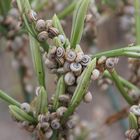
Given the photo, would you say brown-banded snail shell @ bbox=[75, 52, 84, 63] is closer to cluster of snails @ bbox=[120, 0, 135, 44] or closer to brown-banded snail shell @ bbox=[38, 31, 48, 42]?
brown-banded snail shell @ bbox=[38, 31, 48, 42]

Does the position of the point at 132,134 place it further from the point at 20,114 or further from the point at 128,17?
the point at 128,17

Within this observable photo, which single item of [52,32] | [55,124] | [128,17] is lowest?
[128,17]

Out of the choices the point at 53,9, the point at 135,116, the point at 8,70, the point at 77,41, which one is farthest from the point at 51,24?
the point at 8,70

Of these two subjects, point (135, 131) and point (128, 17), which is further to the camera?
point (128, 17)

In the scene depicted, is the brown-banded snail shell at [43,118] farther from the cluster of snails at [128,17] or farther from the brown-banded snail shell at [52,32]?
the cluster of snails at [128,17]

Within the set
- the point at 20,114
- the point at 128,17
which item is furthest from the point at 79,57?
the point at 128,17

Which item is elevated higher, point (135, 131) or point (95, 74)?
point (95, 74)

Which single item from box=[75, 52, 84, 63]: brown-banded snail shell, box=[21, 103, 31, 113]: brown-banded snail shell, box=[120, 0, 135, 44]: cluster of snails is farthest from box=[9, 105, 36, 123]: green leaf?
box=[120, 0, 135, 44]: cluster of snails
